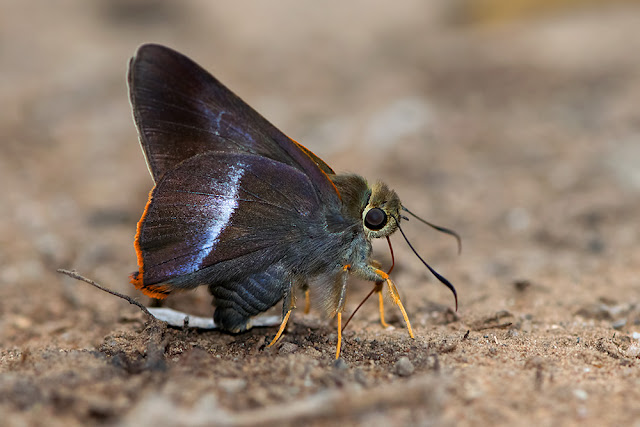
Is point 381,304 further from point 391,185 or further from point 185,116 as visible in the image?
point 391,185

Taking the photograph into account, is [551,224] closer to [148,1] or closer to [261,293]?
[261,293]

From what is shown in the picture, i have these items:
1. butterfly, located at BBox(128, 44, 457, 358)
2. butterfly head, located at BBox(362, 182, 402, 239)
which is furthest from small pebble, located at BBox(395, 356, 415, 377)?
butterfly head, located at BBox(362, 182, 402, 239)

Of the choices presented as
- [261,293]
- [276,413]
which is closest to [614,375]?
[276,413]

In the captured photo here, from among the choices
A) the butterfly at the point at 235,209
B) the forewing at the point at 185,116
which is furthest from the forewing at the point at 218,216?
the forewing at the point at 185,116

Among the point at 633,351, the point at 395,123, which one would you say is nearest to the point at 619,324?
the point at 633,351

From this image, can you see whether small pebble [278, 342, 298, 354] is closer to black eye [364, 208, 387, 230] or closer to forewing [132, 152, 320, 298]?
forewing [132, 152, 320, 298]

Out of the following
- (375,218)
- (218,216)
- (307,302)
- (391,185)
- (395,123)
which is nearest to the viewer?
(218,216)

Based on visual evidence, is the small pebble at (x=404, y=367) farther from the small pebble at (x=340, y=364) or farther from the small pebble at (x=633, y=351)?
the small pebble at (x=633, y=351)
